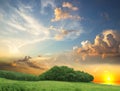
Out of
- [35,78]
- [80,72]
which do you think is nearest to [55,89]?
→ [35,78]

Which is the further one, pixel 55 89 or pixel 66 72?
pixel 66 72

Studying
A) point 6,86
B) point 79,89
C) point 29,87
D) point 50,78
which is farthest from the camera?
point 50,78

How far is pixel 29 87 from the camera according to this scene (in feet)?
29.9

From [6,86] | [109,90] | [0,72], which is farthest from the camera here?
[0,72]

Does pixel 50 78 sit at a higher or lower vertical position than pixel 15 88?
higher

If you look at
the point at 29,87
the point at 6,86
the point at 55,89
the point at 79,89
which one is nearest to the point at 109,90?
the point at 79,89

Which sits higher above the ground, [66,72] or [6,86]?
[66,72]

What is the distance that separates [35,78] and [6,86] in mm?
7215

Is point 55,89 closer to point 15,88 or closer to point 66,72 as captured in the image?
point 15,88

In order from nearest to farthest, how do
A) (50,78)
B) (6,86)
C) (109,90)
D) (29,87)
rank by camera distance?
(6,86) → (29,87) → (109,90) → (50,78)

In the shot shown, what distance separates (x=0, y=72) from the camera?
50.4ft

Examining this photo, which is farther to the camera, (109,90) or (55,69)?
(55,69)

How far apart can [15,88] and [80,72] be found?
8882mm

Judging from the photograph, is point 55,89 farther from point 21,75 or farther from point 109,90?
point 21,75
